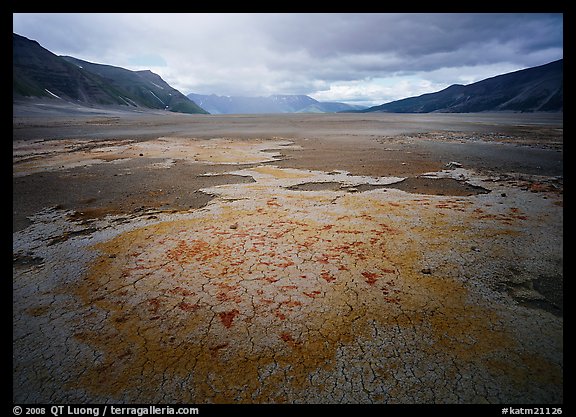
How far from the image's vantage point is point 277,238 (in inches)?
226

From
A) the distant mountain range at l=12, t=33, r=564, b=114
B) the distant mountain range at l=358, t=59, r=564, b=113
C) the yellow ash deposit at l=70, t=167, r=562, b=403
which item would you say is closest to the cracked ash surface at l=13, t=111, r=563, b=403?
the yellow ash deposit at l=70, t=167, r=562, b=403

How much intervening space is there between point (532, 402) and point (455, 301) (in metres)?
1.39

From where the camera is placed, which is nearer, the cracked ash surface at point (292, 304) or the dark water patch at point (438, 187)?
the cracked ash surface at point (292, 304)

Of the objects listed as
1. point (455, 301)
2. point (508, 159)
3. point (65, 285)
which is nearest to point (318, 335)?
point (455, 301)

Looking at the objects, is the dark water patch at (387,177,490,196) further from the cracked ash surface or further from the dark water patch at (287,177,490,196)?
the cracked ash surface

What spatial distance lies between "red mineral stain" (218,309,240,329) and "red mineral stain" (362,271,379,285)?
6.27 ft

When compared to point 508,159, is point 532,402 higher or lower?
Answer: lower

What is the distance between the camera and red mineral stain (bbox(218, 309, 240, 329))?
11.6 ft

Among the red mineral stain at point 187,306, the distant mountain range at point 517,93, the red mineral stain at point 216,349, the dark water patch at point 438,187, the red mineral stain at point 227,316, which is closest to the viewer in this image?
the red mineral stain at point 216,349

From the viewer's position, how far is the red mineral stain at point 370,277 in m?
4.31

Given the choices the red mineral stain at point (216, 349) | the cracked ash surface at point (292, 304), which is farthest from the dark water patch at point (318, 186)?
the red mineral stain at point (216, 349)

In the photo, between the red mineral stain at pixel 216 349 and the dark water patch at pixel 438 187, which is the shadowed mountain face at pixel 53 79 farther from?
the red mineral stain at pixel 216 349

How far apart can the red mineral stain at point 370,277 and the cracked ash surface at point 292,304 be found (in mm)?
29
